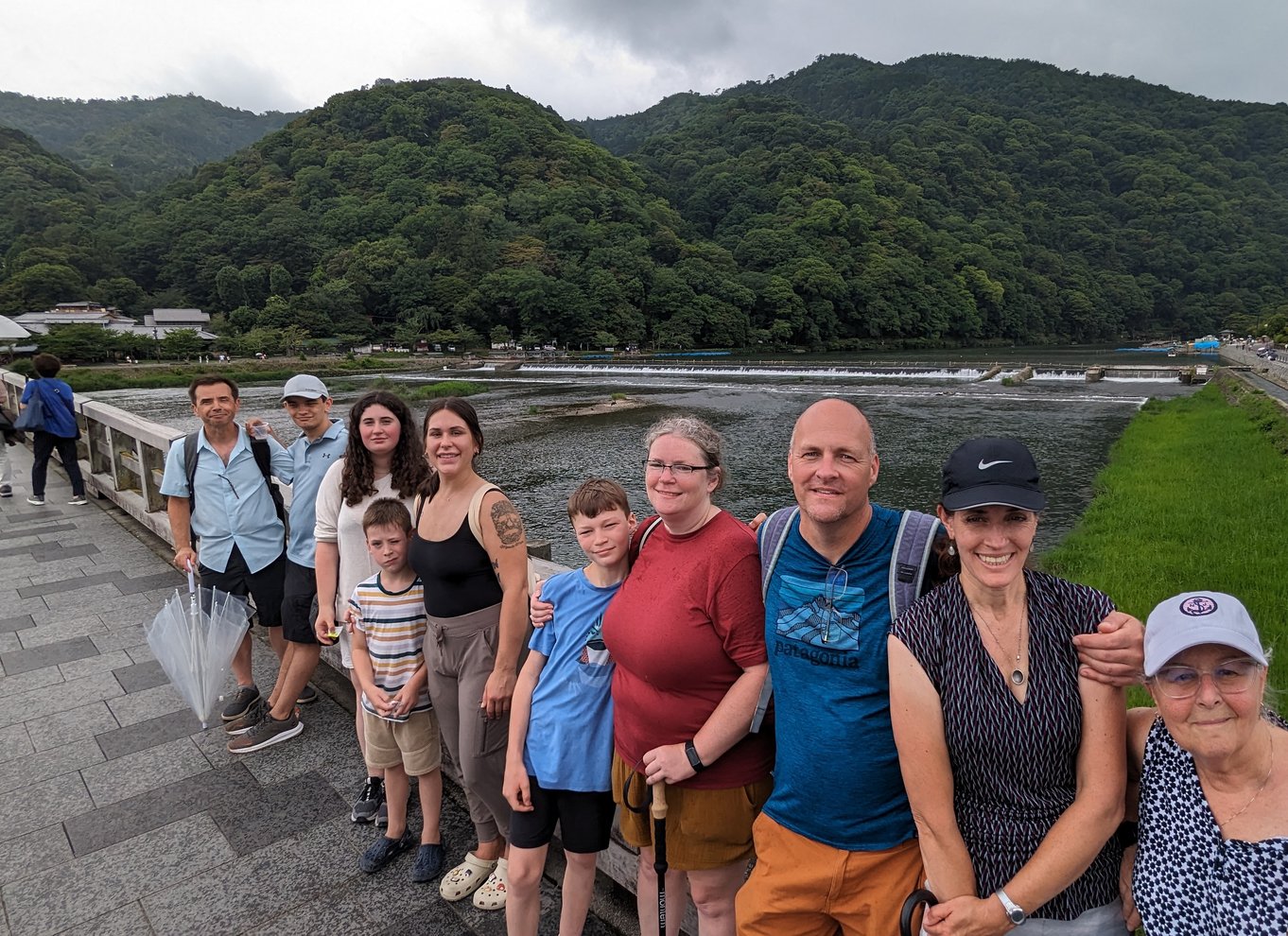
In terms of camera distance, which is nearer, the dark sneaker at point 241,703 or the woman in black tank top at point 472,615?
the woman in black tank top at point 472,615

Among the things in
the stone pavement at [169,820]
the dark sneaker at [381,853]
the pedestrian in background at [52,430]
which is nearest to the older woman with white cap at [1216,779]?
the stone pavement at [169,820]

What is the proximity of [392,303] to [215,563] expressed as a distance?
207ft

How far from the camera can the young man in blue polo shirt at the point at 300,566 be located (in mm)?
3131

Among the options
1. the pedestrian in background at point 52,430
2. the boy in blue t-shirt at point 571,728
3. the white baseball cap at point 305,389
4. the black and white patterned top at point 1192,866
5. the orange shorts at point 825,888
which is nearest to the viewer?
the black and white patterned top at point 1192,866

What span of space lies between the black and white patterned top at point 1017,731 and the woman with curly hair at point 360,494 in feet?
6.76

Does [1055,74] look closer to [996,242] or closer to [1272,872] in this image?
[996,242]

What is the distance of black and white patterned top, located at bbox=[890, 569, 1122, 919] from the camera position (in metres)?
1.26

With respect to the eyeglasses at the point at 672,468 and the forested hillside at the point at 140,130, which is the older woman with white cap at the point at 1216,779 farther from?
the forested hillside at the point at 140,130

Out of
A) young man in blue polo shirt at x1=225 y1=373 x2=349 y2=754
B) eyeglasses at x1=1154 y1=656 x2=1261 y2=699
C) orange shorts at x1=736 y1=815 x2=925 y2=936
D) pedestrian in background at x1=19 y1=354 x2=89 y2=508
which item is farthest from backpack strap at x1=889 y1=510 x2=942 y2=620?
pedestrian in background at x1=19 y1=354 x2=89 y2=508

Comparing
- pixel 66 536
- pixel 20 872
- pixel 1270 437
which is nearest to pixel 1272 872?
pixel 20 872

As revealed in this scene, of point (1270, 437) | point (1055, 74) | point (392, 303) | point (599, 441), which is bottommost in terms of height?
point (599, 441)

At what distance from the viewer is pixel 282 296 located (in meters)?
60.9

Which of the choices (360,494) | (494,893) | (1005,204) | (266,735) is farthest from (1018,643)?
(1005,204)

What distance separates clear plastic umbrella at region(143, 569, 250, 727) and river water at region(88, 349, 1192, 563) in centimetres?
663
